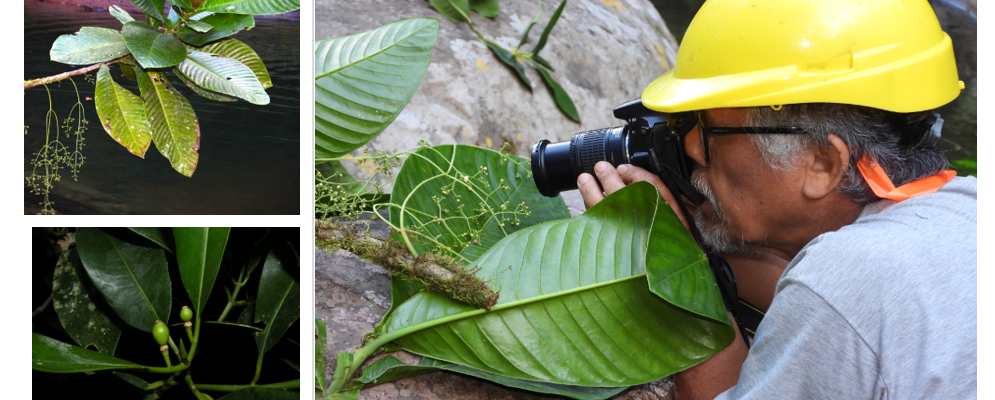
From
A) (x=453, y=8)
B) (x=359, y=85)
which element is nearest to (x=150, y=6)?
(x=359, y=85)

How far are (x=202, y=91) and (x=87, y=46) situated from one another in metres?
0.09

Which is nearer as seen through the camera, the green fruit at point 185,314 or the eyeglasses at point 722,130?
the green fruit at point 185,314

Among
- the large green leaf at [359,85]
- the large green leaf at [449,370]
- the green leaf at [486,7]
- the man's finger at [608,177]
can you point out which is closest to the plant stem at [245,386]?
the large green leaf at [449,370]

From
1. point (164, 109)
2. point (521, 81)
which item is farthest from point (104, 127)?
point (521, 81)

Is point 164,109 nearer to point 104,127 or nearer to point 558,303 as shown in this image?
point 104,127

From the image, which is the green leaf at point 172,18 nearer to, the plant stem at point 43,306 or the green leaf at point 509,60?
the plant stem at point 43,306

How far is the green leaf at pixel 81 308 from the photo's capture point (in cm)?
47

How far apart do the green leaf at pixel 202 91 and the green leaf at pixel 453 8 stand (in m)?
0.87

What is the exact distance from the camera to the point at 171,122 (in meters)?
0.52

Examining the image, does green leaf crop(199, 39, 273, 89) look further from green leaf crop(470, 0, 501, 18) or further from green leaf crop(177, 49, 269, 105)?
green leaf crop(470, 0, 501, 18)

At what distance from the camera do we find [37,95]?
0.50 meters

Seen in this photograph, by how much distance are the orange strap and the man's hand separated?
0.68ft

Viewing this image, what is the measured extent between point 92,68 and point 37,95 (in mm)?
46
